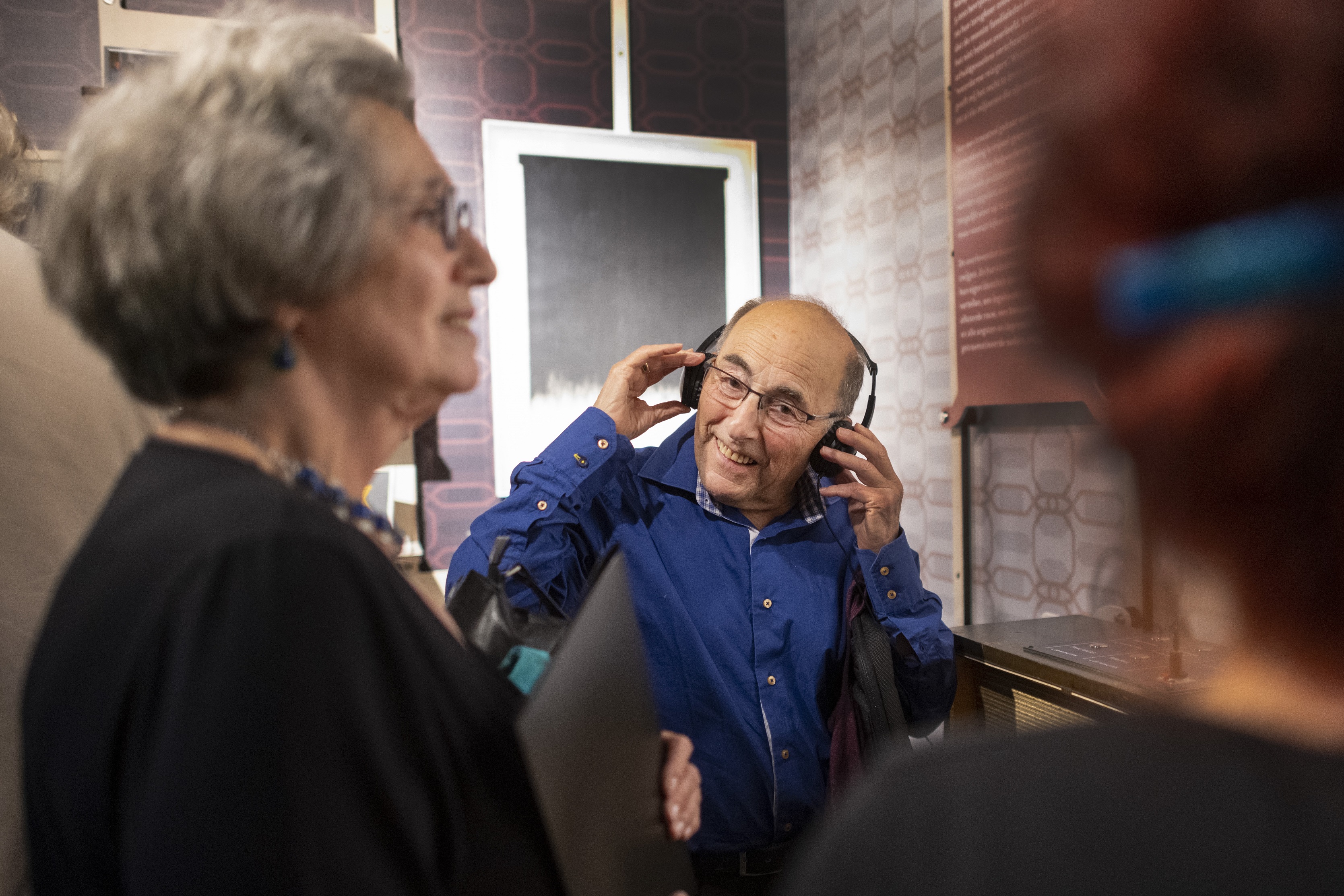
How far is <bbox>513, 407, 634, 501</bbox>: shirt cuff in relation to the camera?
1.78 metres

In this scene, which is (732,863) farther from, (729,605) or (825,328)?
(825,328)

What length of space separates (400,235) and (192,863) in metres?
0.50

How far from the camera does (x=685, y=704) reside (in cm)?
169

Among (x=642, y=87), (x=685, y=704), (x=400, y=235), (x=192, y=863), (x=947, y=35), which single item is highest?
(x=642, y=87)

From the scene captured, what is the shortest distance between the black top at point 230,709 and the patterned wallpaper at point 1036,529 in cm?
167

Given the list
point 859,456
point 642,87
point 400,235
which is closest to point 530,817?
point 400,235

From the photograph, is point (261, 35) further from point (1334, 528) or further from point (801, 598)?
point (801, 598)

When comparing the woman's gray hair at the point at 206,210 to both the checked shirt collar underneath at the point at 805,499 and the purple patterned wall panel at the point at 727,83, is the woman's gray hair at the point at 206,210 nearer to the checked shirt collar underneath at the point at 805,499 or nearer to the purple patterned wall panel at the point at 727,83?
the checked shirt collar underneath at the point at 805,499

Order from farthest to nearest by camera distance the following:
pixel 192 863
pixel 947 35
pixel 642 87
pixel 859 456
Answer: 1. pixel 642 87
2. pixel 947 35
3. pixel 859 456
4. pixel 192 863

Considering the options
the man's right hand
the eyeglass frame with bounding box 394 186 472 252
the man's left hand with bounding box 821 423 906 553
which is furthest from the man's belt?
the eyeglass frame with bounding box 394 186 472 252

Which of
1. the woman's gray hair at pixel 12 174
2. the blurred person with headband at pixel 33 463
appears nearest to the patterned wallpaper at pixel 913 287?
the blurred person with headband at pixel 33 463

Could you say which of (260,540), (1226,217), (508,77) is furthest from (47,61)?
(1226,217)

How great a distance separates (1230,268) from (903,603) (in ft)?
4.90

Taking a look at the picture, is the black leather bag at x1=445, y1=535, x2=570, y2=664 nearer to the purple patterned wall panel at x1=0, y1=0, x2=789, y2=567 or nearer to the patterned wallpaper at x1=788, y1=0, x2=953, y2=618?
the patterned wallpaper at x1=788, y1=0, x2=953, y2=618
